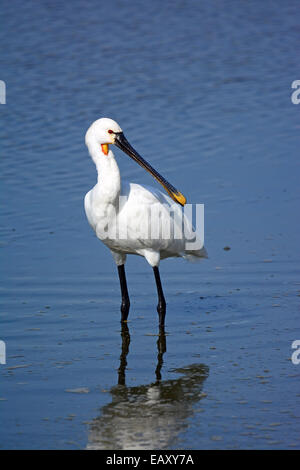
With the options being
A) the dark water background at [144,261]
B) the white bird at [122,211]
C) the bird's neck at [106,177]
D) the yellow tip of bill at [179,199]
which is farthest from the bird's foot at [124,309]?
the yellow tip of bill at [179,199]

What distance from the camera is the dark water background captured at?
6836 millimetres

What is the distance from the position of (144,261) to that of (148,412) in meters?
3.74

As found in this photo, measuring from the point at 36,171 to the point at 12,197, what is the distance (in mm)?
930

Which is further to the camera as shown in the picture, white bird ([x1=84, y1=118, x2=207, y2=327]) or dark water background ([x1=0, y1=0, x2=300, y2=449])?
white bird ([x1=84, y1=118, x2=207, y2=327])

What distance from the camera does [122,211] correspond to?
Answer: 346 inches

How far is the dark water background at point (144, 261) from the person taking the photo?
6836mm

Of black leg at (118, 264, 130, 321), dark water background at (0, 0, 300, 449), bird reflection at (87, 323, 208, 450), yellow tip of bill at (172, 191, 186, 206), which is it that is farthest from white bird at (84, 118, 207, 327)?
bird reflection at (87, 323, 208, 450)

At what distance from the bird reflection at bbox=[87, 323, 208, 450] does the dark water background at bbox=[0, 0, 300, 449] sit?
0.06ft

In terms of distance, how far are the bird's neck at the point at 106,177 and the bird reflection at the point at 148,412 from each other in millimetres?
1457

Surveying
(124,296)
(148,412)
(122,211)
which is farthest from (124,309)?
(148,412)

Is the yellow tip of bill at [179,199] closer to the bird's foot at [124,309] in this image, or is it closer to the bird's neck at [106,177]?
the bird's neck at [106,177]

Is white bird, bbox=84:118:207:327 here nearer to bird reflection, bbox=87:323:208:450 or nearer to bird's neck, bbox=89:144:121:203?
bird's neck, bbox=89:144:121:203

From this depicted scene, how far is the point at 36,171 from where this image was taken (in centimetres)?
1326

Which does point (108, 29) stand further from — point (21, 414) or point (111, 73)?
point (21, 414)
